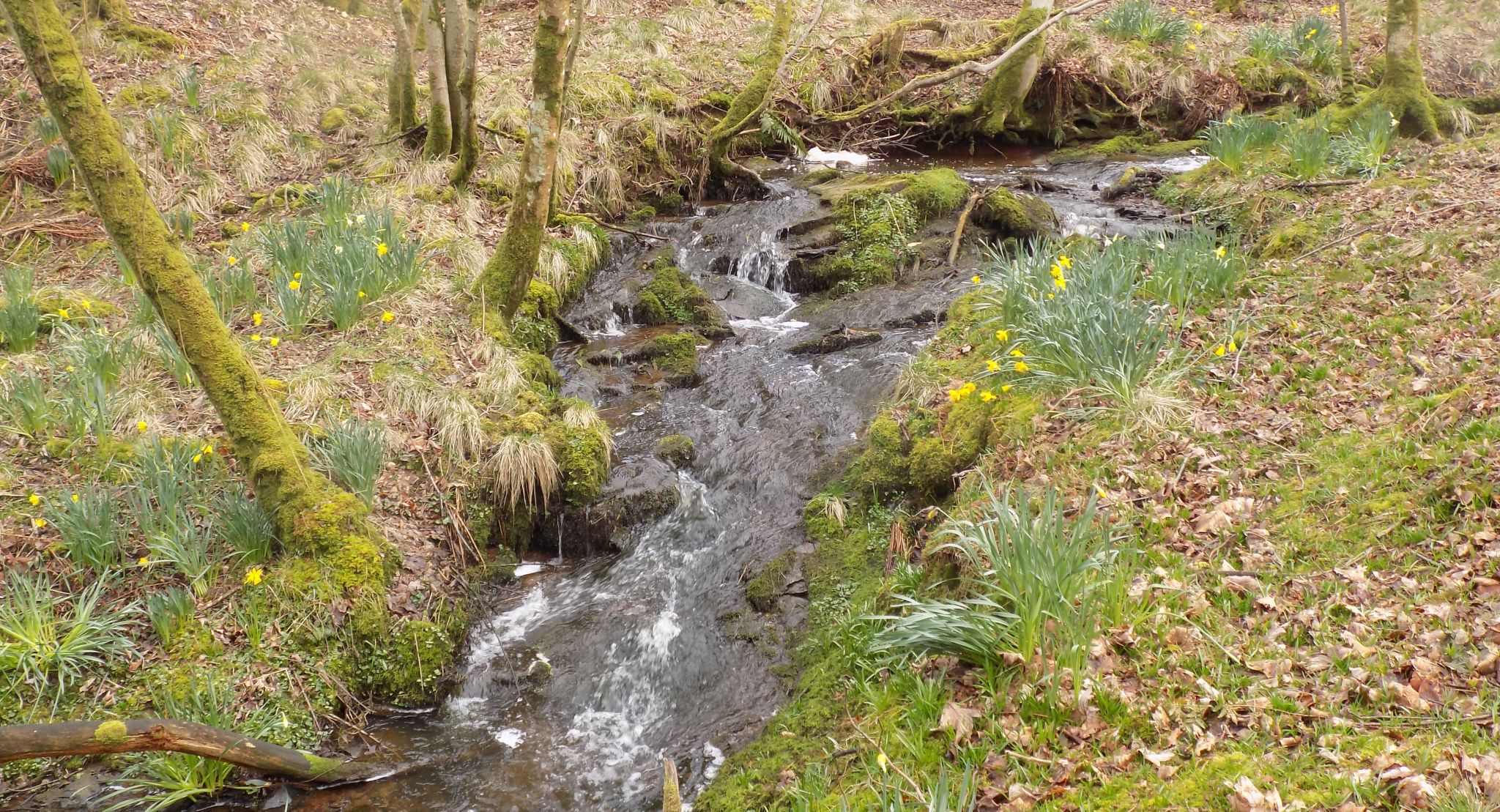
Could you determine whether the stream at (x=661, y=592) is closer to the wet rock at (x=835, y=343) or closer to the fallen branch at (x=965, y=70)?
the wet rock at (x=835, y=343)

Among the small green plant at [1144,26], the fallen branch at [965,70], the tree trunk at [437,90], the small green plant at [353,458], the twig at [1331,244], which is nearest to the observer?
the small green plant at [353,458]

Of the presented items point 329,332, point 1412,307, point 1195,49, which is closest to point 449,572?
point 329,332

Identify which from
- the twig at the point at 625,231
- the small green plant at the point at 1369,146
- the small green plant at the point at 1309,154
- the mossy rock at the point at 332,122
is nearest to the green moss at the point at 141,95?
the mossy rock at the point at 332,122

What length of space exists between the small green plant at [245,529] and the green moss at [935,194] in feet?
23.0

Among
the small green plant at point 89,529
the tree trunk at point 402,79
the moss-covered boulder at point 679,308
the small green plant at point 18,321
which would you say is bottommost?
the moss-covered boulder at point 679,308

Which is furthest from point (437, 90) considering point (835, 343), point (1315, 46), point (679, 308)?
point (1315, 46)

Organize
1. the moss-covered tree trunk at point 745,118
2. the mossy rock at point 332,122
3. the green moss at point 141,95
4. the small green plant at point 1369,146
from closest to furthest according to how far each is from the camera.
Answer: the small green plant at point 1369,146 < the green moss at point 141,95 < the mossy rock at point 332,122 < the moss-covered tree trunk at point 745,118

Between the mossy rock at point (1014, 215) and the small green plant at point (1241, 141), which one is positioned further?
the mossy rock at point (1014, 215)

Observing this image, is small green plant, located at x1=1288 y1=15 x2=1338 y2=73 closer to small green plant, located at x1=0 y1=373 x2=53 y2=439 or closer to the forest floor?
the forest floor

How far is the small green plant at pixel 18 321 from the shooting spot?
5.43 metres

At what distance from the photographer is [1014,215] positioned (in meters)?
8.77

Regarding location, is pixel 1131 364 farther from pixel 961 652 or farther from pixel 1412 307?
pixel 961 652

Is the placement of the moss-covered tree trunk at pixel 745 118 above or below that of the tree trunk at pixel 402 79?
below

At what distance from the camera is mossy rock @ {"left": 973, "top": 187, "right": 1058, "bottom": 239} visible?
8.73 m
